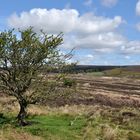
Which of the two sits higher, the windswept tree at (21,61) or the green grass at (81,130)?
the windswept tree at (21,61)

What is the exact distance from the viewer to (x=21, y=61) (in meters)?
29.5

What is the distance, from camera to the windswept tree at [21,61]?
96.0 feet

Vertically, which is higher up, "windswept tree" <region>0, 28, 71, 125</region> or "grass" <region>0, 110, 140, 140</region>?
"windswept tree" <region>0, 28, 71, 125</region>

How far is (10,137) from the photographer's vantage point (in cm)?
2053

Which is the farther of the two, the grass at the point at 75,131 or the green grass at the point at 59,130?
the green grass at the point at 59,130

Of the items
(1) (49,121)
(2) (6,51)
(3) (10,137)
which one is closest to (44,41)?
(2) (6,51)

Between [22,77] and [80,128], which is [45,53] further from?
[80,128]

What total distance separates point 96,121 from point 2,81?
7194 mm

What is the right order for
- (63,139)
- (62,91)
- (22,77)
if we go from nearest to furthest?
1. (63,139)
2. (22,77)
3. (62,91)

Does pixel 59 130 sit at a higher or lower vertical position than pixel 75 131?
higher

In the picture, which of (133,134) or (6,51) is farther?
(6,51)

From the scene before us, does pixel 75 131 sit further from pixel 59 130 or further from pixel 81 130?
pixel 59 130

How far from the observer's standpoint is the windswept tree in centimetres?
2925

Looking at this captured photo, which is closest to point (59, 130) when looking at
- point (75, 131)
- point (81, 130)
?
point (75, 131)
